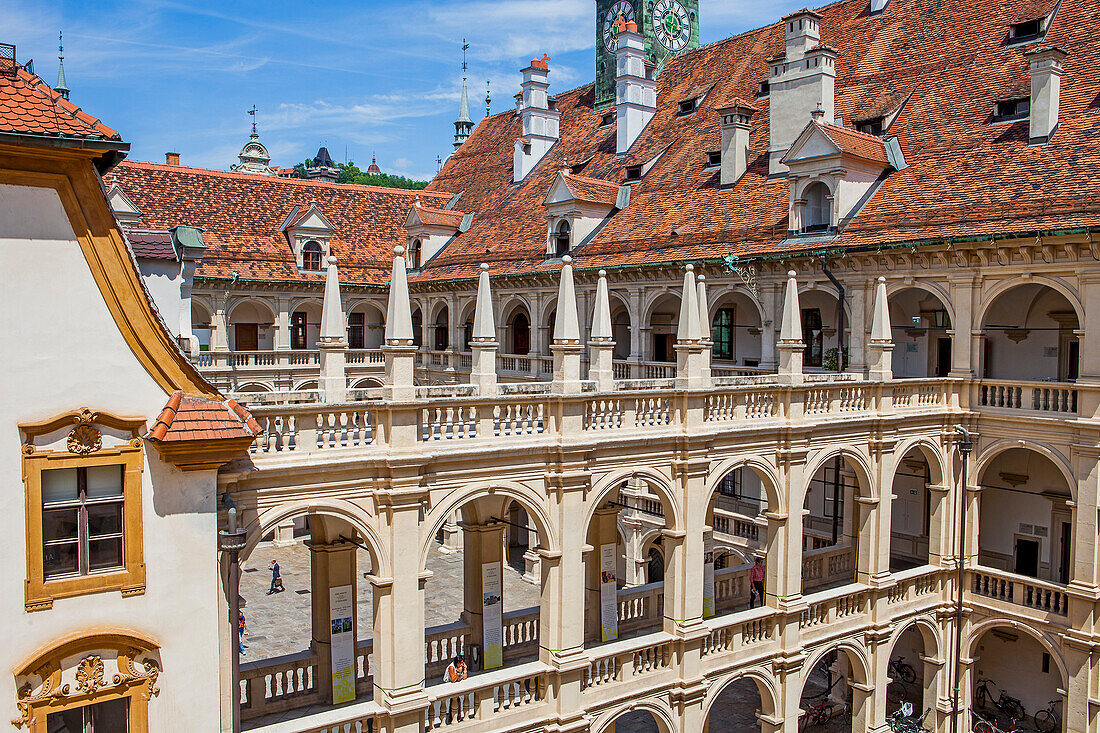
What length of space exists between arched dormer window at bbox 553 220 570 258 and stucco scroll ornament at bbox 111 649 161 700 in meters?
26.1

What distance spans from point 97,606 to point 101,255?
17.3 ft

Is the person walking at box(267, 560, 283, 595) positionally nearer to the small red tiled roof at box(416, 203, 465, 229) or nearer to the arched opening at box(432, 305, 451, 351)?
the arched opening at box(432, 305, 451, 351)

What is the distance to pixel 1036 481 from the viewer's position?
26.2 metres

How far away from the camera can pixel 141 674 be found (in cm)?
1344

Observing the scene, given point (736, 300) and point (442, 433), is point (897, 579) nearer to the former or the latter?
point (736, 300)

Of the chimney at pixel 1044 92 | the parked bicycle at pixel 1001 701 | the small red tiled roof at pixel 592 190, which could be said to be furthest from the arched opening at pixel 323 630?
the chimney at pixel 1044 92

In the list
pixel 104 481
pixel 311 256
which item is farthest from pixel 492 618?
pixel 311 256

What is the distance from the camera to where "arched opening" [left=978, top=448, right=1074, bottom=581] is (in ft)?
84.3

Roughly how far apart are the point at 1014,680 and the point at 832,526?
6999mm

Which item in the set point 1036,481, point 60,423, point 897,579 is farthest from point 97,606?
point 1036,481

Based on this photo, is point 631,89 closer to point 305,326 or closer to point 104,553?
point 305,326

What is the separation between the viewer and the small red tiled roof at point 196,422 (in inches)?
522

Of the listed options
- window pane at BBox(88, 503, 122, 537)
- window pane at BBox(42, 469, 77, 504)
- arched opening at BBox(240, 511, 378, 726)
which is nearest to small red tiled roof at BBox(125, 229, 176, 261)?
arched opening at BBox(240, 511, 378, 726)

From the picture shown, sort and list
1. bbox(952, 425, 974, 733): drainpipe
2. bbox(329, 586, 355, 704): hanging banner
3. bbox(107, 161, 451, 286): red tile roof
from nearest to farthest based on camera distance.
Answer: bbox(329, 586, 355, 704): hanging banner → bbox(952, 425, 974, 733): drainpipe → bbox(107, 161, 451, 286): red tile roof
